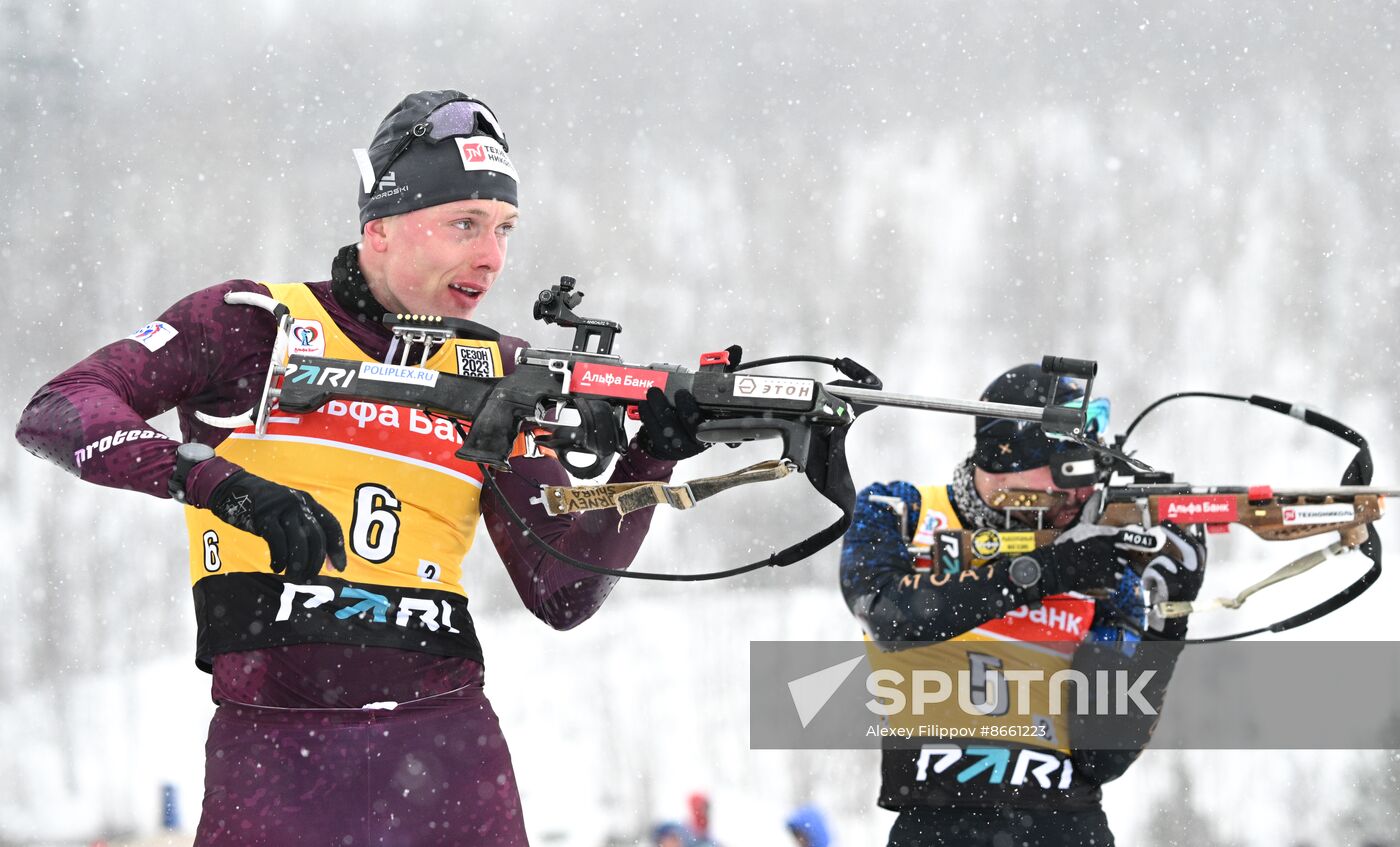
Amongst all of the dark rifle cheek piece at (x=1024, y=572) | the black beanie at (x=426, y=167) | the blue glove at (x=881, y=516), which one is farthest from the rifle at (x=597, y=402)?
the blue glove at (x=881, y=516)

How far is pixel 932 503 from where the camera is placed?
3115 millimetres

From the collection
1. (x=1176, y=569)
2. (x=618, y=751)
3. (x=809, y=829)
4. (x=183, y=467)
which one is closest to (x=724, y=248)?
(x=618, y=751)

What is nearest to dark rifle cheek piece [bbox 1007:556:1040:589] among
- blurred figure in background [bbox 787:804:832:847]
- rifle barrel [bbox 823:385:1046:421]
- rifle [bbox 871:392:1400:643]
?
rifle [bbox 871:392:1400:643]

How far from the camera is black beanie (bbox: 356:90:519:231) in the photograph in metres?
1.98

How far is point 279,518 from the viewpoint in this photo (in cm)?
148

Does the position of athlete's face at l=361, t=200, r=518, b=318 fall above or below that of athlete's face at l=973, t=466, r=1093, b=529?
above

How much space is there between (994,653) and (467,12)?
178 inches

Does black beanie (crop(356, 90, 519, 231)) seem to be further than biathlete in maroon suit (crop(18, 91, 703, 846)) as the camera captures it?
Yes

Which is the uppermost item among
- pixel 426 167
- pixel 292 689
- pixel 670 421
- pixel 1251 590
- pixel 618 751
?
pixel 426 167

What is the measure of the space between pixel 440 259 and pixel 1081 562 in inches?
62.7

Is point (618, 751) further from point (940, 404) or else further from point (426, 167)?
point (940, 404)

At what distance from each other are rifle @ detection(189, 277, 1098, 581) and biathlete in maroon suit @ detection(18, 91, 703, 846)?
4 centimetres

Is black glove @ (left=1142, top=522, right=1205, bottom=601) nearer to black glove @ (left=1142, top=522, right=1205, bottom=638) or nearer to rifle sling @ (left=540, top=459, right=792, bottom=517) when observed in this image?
black glove @ (left=1142, top=522, right=1205, bottom=638)

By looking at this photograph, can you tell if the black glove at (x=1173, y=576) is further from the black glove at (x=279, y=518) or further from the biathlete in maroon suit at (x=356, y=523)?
the black glove at (x=279, y=518)
